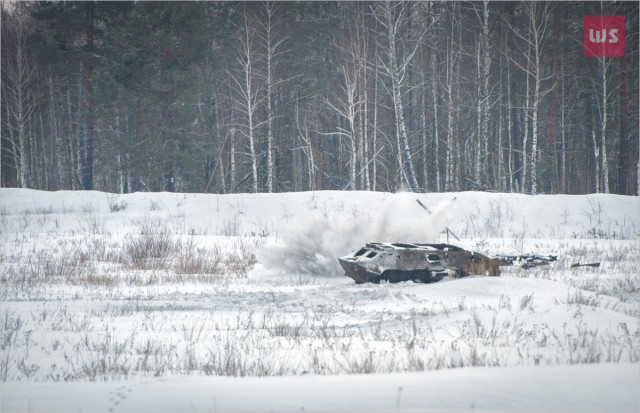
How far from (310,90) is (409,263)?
79.4 ft

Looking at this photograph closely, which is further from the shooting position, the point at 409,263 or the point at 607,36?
the point at 607,36

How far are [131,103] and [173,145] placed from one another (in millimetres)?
2806

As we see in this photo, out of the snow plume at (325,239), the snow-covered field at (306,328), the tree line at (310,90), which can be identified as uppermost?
the tree line at (310,90)

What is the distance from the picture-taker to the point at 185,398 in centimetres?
392

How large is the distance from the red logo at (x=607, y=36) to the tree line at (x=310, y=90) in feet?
2.02

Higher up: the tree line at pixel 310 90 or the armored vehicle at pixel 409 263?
the tree line at pixel 310 90

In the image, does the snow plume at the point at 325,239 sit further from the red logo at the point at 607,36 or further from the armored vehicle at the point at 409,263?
the red logo at the point at 607,36

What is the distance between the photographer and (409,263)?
1045 cm

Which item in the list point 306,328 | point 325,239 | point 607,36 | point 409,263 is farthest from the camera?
point 607,36

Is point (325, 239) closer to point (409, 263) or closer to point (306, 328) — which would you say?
point (409, 263)

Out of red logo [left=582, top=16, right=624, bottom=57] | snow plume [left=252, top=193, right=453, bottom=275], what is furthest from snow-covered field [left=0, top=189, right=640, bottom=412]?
red logo [left=582, top=16, right=624, bottom=57]

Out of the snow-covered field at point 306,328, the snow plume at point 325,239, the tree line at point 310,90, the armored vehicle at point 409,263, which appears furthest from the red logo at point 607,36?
the armored vehicle at point 409,263

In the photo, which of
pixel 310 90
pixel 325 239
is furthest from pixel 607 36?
pixel 325 239

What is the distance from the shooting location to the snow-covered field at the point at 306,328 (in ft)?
13.2
